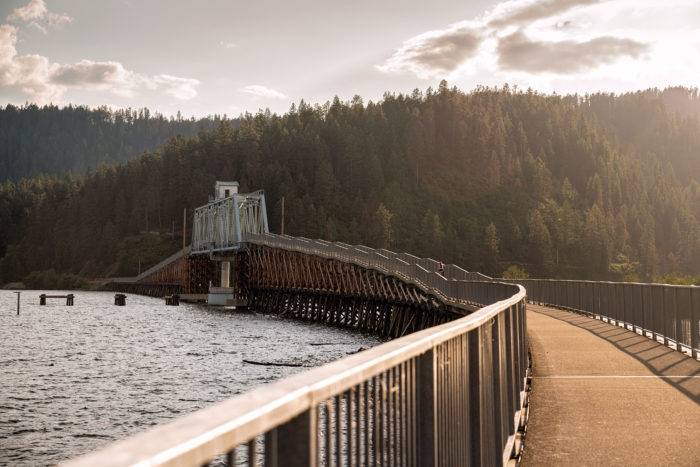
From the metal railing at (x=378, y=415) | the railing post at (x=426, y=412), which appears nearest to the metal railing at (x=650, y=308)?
the metal railing at (x=378, y=415)

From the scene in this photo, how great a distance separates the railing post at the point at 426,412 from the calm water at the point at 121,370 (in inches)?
649

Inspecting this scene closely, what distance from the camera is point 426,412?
171 inches

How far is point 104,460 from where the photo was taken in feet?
4.48

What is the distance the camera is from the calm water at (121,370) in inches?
887

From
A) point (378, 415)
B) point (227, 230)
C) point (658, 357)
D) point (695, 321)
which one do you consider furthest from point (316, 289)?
point (378, 415)

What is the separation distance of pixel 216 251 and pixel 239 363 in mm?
71166

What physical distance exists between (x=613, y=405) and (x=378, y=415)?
30.2 ft

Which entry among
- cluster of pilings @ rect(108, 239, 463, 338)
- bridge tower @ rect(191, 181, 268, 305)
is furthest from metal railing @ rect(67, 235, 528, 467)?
bridge tower @ rect(191, 181, 268, 305)

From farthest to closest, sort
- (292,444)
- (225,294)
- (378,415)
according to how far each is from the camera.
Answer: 1. (225,294)
2. (378,415)
3. (292,444)

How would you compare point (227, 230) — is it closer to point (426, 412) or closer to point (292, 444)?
point (426, 412)

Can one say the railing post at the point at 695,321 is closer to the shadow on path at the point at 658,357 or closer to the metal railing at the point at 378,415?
the shadow on path at the point at 658,357

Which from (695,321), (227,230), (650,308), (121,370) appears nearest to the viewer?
(695,321)

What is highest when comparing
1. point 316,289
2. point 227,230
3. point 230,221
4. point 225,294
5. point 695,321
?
point 230,221

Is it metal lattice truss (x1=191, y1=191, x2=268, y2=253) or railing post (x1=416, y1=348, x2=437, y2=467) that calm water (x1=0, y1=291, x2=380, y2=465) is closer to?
railing post (x1=416, y1=348, x2=437, y2=467)
